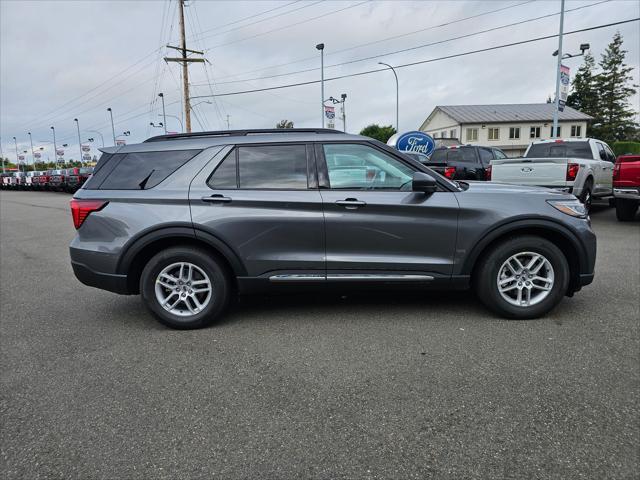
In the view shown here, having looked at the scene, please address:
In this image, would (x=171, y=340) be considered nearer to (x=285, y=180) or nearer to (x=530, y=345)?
(x=285, y=180)

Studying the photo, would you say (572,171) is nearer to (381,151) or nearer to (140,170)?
(381,151)

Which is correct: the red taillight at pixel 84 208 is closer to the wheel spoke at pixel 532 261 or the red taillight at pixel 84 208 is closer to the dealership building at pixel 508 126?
the wheel spoke at pixel 532 261

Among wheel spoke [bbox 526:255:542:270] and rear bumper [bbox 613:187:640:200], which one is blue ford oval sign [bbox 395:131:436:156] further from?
wheel spoke [bbox 526:255:542:270]

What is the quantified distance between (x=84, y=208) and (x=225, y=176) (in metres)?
1.31

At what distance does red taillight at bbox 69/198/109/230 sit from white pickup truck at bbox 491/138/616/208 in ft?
26.5

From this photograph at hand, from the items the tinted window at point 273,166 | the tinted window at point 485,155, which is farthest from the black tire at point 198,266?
the tinted window at point 485,155

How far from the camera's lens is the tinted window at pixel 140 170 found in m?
4.18

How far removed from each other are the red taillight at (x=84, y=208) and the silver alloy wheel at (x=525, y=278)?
145 inches

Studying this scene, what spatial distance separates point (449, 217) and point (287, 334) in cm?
177

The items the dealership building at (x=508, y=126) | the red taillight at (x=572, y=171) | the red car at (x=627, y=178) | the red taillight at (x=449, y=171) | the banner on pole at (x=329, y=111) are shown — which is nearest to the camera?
the red car at (x=627, y=178)

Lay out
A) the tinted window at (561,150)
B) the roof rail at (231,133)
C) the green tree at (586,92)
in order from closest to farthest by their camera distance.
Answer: the roof rail at (231,133)
the tinted window at (561,150)
the green tree at (586,92)

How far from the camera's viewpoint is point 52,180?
31.4m

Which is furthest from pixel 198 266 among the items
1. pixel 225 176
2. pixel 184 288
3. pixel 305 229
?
pixel 305 229

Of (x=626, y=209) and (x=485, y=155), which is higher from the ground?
(x=485, y=155)
